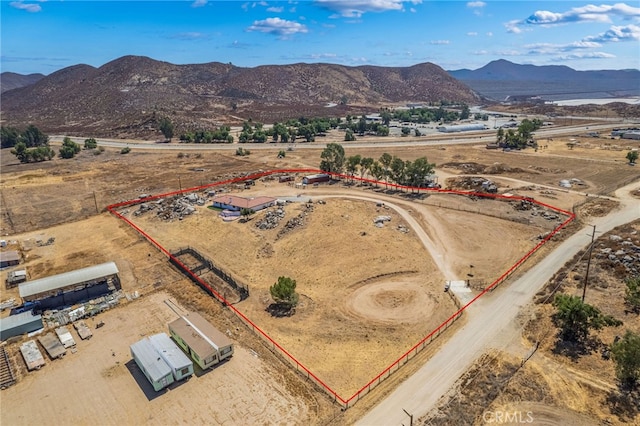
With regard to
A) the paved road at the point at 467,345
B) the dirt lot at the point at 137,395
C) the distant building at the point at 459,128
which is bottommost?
the dirt lot at the point at 137,395

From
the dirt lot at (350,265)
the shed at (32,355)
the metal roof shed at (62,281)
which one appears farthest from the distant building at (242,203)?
the shed at (32,355)

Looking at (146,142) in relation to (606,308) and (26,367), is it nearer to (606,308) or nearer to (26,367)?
(26,367)

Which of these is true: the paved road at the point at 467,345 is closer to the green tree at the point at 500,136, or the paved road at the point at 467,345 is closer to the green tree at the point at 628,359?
the green tree at the point at 628,359

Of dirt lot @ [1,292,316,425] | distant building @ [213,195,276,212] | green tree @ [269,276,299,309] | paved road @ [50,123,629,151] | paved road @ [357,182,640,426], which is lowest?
dirt lot @ [1,292,316,425]

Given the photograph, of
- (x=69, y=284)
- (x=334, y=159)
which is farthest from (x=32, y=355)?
(x=334, y=159)

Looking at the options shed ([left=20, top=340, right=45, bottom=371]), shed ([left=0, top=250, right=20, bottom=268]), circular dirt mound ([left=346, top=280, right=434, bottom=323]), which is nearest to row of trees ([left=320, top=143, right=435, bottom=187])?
circular dirt mound ([left=346, top=280, right=434, bottom=323])

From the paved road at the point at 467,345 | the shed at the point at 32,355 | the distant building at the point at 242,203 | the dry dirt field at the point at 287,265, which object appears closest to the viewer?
the paved road at the point at 467,345

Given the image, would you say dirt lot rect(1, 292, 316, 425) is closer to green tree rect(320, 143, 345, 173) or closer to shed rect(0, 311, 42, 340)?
shed rect(0, 311, 42, 340)
